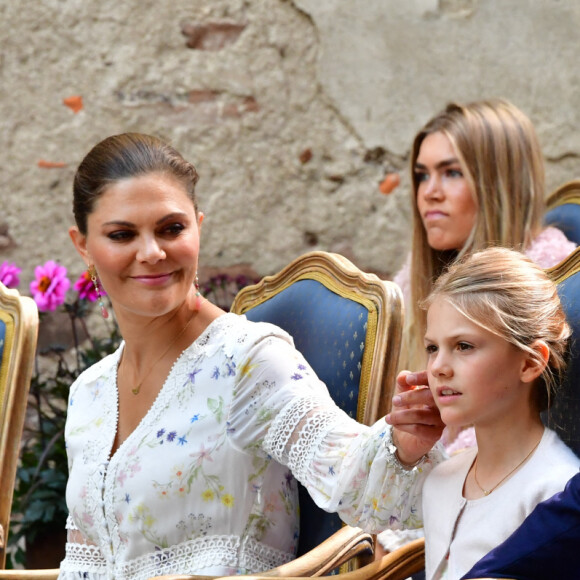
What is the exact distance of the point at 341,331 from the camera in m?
2.00

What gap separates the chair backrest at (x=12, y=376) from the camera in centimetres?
231

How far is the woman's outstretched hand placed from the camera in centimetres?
155

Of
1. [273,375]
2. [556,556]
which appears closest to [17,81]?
[273,375]

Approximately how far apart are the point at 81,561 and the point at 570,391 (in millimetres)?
968

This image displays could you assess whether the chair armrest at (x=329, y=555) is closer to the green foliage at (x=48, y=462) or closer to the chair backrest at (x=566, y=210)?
the chair backrest at (x=566, y=210)

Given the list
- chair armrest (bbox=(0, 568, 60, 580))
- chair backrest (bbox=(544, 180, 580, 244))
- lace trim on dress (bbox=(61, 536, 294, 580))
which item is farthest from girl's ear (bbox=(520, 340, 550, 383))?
Result: chair backrest (bbox=(544, 180, 580, 244))

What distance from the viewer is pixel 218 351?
1.90 m

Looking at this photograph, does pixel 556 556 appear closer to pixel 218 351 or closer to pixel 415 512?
pixel 415 512

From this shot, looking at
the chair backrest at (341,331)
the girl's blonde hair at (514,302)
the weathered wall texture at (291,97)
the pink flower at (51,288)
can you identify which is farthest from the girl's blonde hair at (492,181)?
the girl's blonde hair at (514,302)

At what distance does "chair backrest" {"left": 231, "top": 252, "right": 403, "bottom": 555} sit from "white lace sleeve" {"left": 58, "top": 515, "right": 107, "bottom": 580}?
368 millimetres

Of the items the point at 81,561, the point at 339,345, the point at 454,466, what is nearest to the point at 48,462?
the point at 81,561

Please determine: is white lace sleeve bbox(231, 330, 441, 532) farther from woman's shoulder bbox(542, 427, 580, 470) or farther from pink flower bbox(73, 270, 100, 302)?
pink flower bbox(73, 270, 100, 302)

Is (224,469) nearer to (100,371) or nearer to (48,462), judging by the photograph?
(100,371)

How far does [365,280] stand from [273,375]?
0.32m
